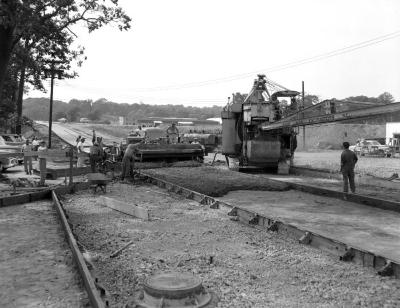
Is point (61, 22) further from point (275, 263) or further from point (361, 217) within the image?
point (275, 263)

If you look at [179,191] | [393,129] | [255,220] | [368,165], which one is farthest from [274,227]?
[393,129]

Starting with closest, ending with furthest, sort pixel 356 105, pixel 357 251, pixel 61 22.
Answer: pixel 357 251 < pixel 356 105 < pixel 61 22

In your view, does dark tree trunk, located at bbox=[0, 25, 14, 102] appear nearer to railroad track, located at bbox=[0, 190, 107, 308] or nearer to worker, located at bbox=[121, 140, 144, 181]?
worker, located at bbox=[121, 140, 144, 181]

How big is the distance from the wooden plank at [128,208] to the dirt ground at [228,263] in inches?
6.8

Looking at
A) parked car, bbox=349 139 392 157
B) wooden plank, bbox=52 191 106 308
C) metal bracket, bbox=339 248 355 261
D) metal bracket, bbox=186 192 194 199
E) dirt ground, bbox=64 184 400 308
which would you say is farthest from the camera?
parked car, bbox=349 139 392 157

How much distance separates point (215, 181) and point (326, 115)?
3.96 meters

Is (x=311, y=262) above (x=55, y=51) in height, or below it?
below

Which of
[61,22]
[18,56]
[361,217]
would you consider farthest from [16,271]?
[18,56]

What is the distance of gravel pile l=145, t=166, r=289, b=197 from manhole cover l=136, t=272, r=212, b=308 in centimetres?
805

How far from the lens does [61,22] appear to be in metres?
21.2

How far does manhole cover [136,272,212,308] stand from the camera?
470 cm

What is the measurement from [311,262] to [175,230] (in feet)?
9.46

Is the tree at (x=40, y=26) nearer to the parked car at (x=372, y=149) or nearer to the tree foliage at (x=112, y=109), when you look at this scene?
the parked car at (x=372, y=149)

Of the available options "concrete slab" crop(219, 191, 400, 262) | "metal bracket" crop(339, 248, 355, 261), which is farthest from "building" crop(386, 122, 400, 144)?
"metal bracket" crop(339, 248, 355, 261)
